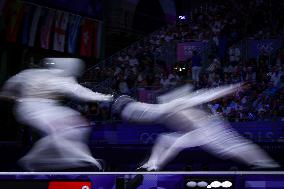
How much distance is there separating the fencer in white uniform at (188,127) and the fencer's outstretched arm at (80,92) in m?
Answer: 0.25

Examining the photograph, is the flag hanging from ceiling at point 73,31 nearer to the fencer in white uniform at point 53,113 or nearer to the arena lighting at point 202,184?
the fencer in white uniform at point 53,113

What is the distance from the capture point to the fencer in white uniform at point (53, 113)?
177 inches

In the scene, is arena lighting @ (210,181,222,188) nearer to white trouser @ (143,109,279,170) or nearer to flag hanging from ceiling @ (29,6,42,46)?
white trouser @ (143,109,279,170)

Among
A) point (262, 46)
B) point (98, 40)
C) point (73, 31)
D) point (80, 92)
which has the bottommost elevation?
point (80, 92)

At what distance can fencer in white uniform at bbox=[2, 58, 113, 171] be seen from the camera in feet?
14.7

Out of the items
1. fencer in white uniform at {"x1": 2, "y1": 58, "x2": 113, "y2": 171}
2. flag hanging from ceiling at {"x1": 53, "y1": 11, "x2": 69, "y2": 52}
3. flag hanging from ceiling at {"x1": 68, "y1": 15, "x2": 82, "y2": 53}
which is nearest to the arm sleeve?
fencer in white uniform at {"x1": 2, "y1": 58, "x2": 113, "y2": 171}

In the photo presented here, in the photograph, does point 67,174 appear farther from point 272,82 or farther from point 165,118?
point 272,82

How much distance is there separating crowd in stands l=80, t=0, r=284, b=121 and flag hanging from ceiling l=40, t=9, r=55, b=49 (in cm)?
208

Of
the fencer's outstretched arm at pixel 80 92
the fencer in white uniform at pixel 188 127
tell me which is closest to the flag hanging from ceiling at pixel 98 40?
the fencer in white uniform at pixel 188 127

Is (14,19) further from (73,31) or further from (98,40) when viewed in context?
(98,40)

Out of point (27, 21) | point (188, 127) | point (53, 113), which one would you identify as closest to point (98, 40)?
point (27, 21)

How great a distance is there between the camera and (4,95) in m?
4.92

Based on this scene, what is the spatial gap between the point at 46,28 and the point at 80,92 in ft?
36.8

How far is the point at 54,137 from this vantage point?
15.0 ft
